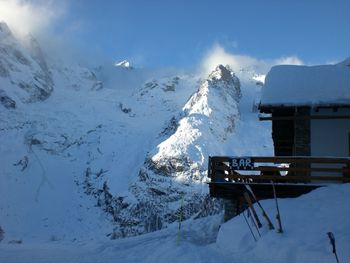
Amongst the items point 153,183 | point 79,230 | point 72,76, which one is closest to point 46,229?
point 79,230

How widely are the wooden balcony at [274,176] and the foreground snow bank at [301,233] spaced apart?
0.56m

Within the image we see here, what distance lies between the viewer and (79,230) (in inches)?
3083

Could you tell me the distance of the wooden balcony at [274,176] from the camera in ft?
52.3

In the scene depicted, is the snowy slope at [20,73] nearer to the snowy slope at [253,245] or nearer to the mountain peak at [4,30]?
the mountain peak at [4,30]

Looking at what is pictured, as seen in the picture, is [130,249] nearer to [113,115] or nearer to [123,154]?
[123,154]

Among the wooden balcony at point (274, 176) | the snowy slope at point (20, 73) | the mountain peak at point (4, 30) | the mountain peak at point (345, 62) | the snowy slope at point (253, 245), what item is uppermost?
the mountain peak at point (4, 30)

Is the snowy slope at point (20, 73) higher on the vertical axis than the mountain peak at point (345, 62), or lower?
higher

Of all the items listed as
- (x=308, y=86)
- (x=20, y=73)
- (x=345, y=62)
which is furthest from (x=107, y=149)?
(x=308, y=86)

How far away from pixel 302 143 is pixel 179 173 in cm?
8275

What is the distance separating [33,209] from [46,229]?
7.61m

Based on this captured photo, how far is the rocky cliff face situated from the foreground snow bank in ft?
189

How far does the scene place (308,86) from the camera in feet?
62.5

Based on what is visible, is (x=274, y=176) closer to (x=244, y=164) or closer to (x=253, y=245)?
(x=244, y=164)

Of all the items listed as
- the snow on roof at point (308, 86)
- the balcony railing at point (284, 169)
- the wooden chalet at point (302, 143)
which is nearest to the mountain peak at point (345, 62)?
the snow on roof at point (308, 86)
